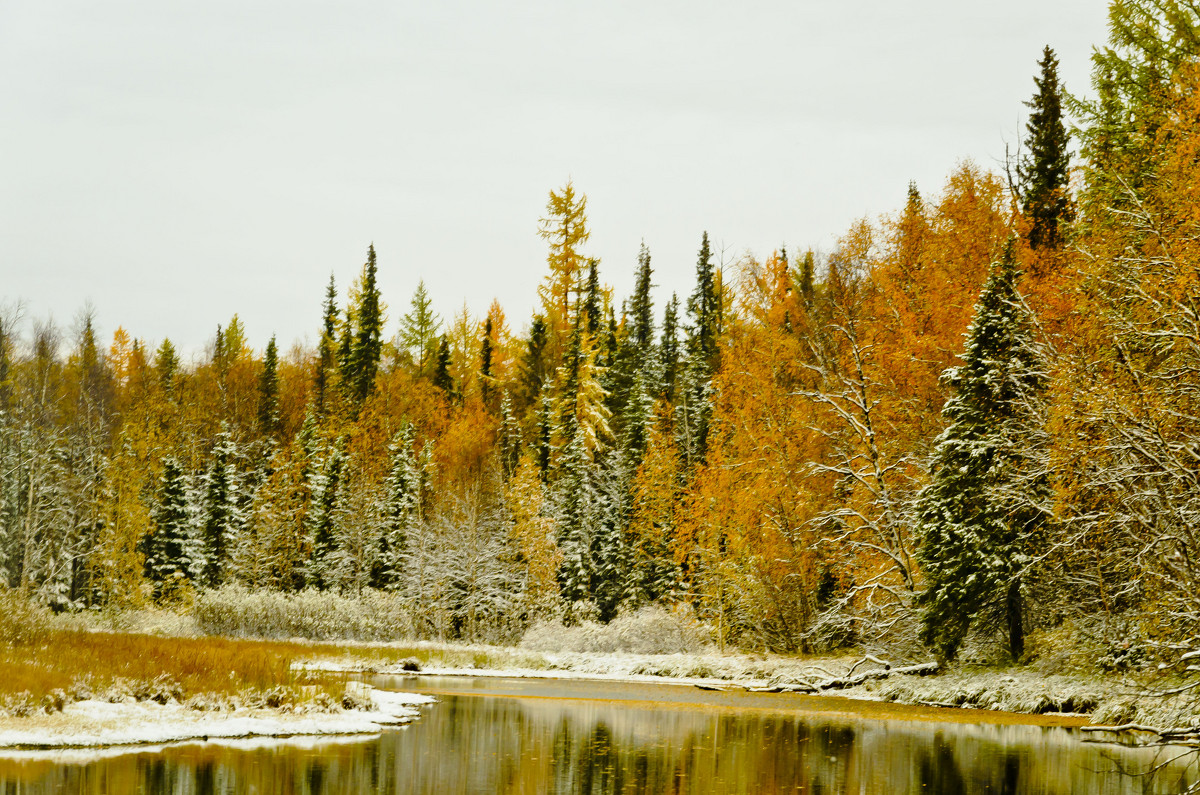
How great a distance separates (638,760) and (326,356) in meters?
67.9

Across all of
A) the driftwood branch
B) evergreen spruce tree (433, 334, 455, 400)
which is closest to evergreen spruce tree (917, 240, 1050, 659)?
the driftwood branch

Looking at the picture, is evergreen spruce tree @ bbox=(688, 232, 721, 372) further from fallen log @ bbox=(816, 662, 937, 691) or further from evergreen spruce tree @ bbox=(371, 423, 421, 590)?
fallen log @ bbox=(816, 662, 937, 691)

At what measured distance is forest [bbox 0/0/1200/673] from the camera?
59.2 feet

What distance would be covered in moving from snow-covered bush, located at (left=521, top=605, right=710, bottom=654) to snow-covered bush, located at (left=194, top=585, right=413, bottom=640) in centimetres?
664

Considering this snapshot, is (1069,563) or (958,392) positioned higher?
(958,392)

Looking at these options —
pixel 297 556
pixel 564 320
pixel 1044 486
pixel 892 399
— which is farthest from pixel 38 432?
pixel 1044 486

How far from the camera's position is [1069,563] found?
25.8 m

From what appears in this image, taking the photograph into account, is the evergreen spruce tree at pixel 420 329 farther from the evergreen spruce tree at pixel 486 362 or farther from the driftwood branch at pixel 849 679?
the driftwood branch at pixel 849 679

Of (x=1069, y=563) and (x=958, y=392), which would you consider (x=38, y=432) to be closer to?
(x=958, y=392)

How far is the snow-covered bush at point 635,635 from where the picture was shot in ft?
141

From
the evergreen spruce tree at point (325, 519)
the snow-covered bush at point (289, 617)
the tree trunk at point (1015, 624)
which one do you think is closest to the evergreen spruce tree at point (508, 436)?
the evergreen spruce tree at point (325, 519)

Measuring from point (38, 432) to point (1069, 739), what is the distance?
49.3 meters

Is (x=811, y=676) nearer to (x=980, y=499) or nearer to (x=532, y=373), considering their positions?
(x=980, y=499)

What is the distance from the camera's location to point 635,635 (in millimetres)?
44000
